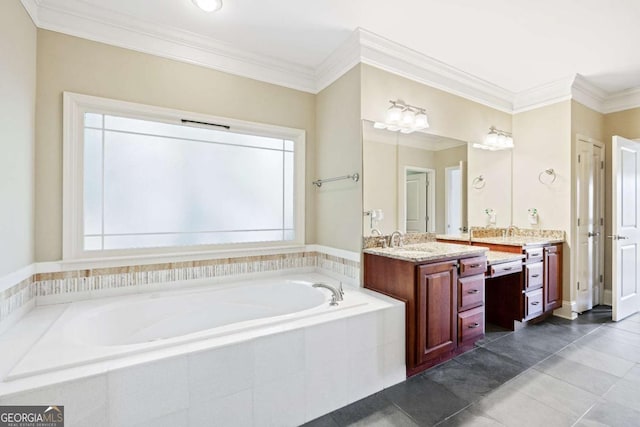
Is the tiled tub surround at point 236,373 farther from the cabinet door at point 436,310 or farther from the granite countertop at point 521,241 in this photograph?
the granite countertop at point 521,241

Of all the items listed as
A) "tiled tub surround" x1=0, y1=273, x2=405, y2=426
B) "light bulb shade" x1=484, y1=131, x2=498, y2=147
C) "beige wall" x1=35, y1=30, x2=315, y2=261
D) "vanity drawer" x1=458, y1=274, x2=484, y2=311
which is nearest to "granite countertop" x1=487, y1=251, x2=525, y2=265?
"vanity drawer" x1=458, y1=274, x2=484, y2=311

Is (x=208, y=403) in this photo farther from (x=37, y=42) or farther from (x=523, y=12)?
(x=523, y=12)

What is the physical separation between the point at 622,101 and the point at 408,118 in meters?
2.96

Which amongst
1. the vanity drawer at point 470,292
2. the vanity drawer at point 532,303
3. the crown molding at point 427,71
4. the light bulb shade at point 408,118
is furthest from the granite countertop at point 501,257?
the crown molding at point 427,71

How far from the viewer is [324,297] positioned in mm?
2268

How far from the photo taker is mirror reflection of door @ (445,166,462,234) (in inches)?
118

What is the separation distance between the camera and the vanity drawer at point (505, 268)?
2.53 metres

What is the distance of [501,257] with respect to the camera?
2.67m

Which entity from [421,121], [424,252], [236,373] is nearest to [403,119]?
[421,121]

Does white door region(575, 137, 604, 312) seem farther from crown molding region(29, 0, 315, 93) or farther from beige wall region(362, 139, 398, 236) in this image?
crown molding region(29, 0, 315, 93)

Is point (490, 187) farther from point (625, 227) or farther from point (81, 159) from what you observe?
point (81, 159)

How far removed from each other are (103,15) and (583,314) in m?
5.30

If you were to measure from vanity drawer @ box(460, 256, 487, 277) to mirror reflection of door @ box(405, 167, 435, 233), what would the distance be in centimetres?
57

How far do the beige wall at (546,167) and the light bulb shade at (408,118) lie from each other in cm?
183
